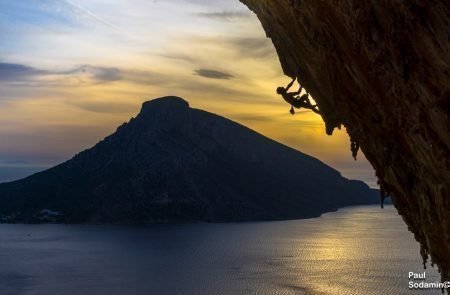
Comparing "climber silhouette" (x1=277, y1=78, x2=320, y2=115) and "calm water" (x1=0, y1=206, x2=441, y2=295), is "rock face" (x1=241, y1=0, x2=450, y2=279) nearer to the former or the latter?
"climber silhouette" (x1=277, y1=78, x2=320, y2=115)

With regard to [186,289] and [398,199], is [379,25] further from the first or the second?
[186,289]

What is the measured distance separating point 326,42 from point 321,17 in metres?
0.84

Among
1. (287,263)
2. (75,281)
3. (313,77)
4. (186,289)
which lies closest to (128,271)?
(75,281)

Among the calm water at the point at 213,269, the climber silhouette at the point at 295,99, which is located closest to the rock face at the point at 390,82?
the climber silhouette at the point at 295,99

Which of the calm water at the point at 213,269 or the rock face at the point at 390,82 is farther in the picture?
the calm water at the point at 213,269

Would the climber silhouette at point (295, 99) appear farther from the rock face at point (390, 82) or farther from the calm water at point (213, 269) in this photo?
the calm water at point (213, 269)

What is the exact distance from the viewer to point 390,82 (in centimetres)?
1084

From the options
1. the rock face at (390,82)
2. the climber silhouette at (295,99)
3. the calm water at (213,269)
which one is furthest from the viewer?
the calm water at (213,269)

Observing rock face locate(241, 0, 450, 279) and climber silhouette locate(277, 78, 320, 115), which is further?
climber silhouette locate(277, 78, 320, 115)

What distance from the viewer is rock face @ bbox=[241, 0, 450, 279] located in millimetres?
9500

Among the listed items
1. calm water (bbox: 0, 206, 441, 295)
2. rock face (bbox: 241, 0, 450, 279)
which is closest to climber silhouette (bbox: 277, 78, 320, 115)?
rock face (bbox: 241, 0, 450, 279)

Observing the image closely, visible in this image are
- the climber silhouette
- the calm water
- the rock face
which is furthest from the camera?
the calm water

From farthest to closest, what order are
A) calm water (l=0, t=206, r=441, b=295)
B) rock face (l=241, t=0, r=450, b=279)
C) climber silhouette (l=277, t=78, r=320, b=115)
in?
calm water (l=0, t=206, r=441, b=295) < climber silhouette (l=277, t=78, r=320, b=115) < rock face (l=241, t=0, r=450, b=279)

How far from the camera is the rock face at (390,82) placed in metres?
9.50
